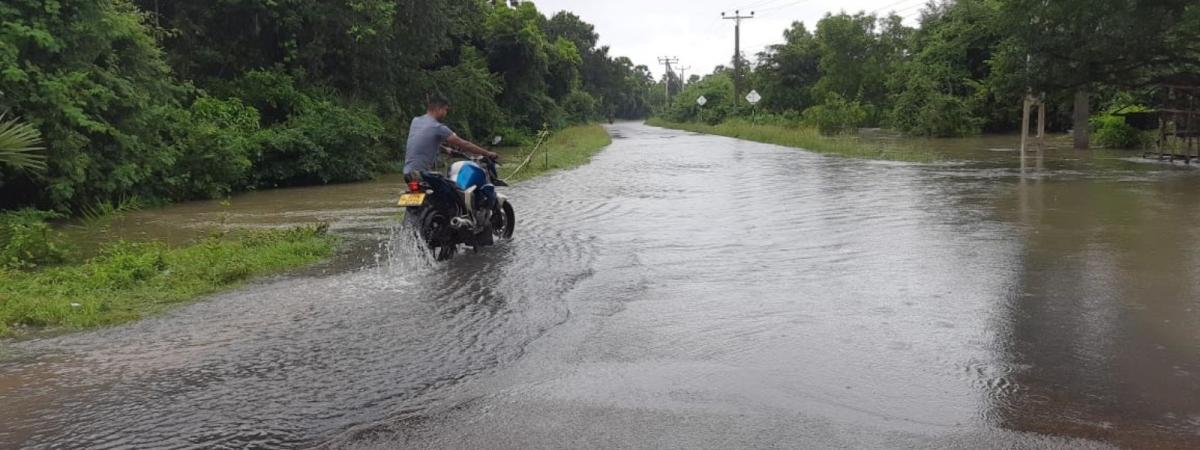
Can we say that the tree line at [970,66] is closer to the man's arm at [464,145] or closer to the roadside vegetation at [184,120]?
the roadside vegetation at [184,120]

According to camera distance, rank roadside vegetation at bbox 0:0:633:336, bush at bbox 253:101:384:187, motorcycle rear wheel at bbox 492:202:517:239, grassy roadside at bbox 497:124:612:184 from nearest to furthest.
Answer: roadside vegetation at bbox 0:0:633:336, motorcycle rear wheel at bbox 492:202:517:239, bush at bbox 253:101:384:187, grassy roadside at bbox 497:124:612:184

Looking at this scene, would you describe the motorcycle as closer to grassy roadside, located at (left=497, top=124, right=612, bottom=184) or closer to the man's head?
the man's head

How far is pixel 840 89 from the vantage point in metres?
55.0

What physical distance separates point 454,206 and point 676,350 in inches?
170

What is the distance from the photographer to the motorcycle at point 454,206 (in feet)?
29.8

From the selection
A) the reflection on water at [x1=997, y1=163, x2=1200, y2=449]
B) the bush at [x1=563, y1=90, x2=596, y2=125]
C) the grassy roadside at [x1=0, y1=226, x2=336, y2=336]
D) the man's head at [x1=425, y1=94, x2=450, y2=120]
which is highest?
the bush at [x1=563, y1=90, x2=596, y2=125]

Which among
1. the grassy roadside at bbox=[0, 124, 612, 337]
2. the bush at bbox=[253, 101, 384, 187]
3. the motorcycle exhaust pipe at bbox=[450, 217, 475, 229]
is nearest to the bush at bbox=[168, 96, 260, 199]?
the bush at bbox=[253, 101, 384, 187]

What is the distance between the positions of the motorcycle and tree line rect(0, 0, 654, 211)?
3.92 metres

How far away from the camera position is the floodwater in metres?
4.37

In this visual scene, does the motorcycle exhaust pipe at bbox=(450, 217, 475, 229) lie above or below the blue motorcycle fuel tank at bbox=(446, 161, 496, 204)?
below

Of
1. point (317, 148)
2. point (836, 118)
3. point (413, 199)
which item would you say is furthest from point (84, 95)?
point (836, 118)

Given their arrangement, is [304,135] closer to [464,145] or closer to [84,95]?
[84,95]

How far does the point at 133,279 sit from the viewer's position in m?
7.85

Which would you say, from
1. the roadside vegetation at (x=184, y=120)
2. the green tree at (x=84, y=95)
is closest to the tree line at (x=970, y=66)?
the roadside vegetation at (x=184, y=120)
